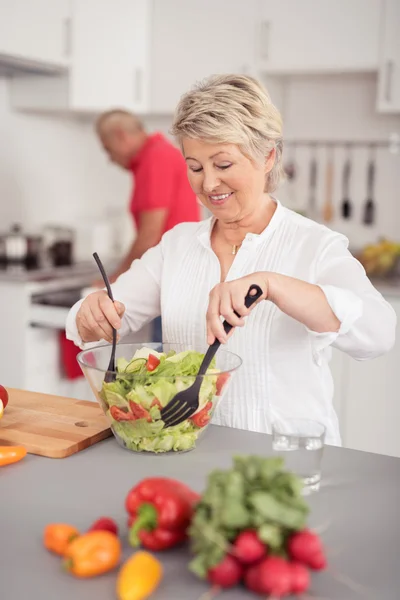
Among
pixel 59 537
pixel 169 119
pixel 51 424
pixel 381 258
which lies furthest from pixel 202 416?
pixel 169 119

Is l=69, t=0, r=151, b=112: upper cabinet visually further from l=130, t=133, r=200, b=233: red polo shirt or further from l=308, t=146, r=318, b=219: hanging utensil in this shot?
l=308, t=146, r=318, b=219: hanging utensil

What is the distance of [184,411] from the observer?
119 centimetres

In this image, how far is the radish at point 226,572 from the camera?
0.79m

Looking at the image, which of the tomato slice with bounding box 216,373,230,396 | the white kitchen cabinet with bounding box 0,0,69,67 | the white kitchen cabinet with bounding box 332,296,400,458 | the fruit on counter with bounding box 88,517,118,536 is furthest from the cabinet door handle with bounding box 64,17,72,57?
the fruit on counter with bounding box 88,517,118,536

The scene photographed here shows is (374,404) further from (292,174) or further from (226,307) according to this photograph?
(226,307)

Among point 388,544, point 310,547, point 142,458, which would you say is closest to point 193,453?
point 142,458

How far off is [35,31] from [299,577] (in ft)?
9.18

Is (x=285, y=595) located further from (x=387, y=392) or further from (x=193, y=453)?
(x=387, y=392)

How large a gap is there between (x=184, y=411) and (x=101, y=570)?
1.23 ft

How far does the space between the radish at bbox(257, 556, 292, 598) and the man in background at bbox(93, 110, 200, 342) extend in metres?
2.09

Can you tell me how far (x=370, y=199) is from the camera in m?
3.53

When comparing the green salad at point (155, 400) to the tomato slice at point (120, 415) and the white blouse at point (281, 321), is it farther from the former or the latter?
the white blouse at point (281, 321)

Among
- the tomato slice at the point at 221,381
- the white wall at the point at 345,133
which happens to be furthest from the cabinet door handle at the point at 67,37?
the tomato slice at the point at 221,381

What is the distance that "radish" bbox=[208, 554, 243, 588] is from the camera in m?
0.79
